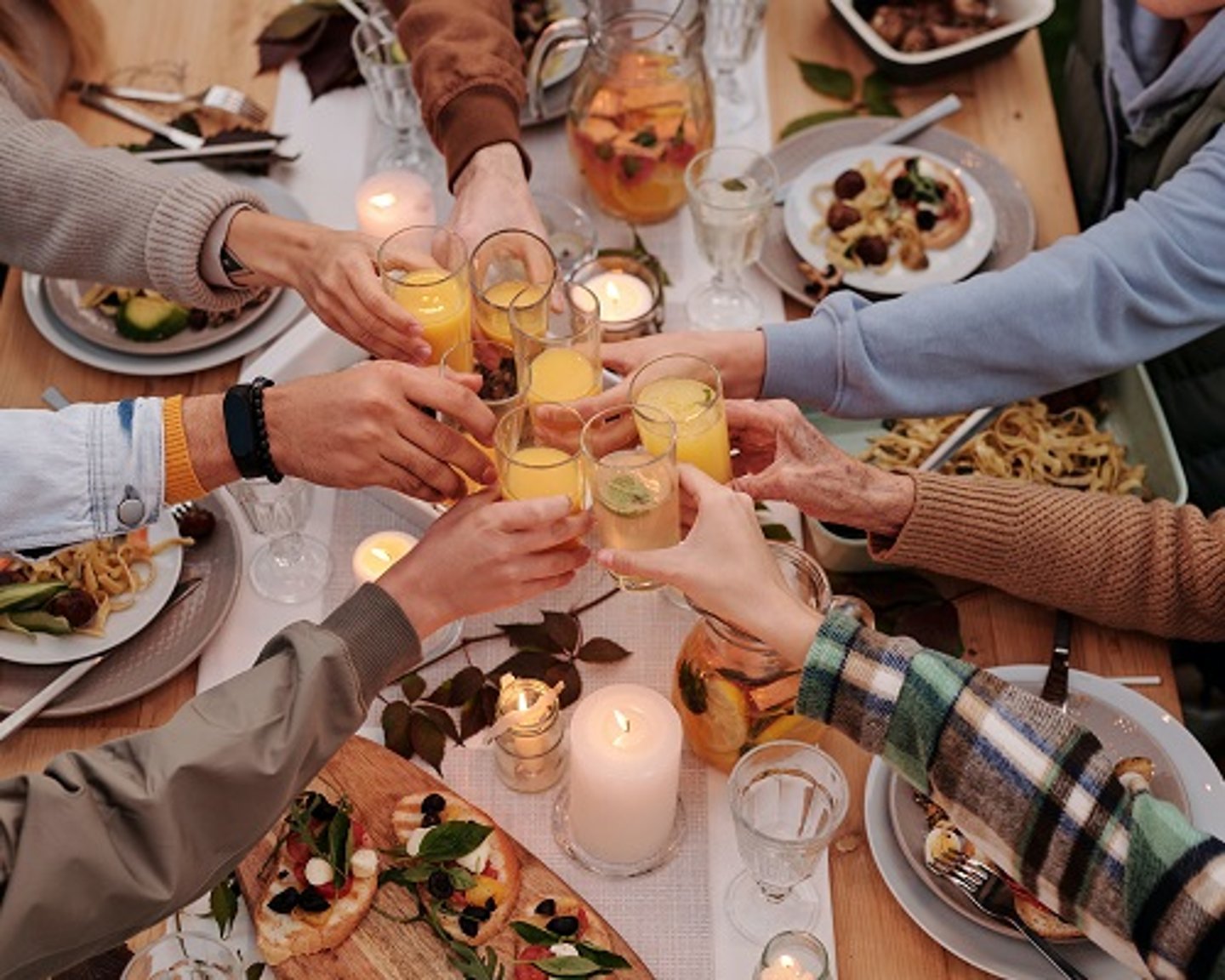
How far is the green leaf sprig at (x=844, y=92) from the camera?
2.25 meters

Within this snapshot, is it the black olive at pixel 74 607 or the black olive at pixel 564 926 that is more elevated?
the black olive at pixel 74 607

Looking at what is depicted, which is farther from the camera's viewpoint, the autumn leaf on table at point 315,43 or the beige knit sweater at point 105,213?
the autumn leaf on table at point 315,43

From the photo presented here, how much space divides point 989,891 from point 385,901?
58 cm

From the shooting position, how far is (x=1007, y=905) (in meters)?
1.37

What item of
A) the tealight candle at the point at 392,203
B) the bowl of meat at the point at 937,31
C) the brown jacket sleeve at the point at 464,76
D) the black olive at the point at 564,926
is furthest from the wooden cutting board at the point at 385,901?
the bowl of meat at the point at 937,31

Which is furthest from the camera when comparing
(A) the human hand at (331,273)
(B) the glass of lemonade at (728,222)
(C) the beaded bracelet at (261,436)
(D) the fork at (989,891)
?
(B) the glass of lemonade at (728,222)

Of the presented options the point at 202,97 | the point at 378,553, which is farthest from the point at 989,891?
the point at 202,97

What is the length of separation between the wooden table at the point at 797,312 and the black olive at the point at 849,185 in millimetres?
243

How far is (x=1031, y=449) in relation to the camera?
183cm

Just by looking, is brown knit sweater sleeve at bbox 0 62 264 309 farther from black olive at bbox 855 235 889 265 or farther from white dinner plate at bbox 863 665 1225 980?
white dinner plate at bbox 863 665 1225 980

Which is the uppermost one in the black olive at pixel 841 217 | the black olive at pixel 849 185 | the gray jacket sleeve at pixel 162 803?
the black olive at pixel 849 185

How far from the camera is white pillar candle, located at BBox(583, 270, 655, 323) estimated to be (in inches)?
73.9

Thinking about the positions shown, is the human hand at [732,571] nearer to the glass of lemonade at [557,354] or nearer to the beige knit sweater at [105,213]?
the glass of lemonade at [557,354]

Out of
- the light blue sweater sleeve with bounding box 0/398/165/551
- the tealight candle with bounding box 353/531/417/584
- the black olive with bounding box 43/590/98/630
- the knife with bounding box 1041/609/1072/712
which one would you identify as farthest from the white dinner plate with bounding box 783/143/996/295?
the black olive with bounding box 43/590/98/630
